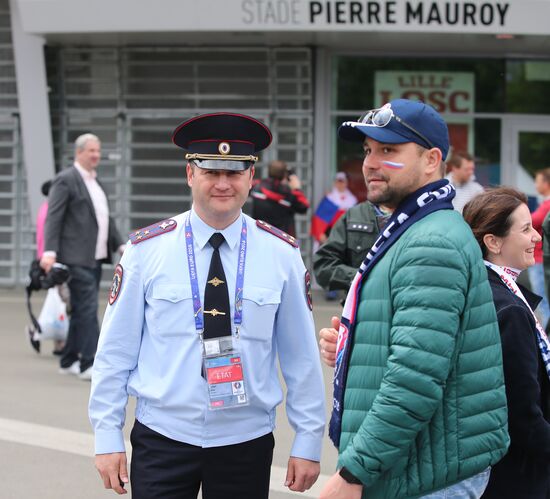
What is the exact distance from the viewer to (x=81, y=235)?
28.0 ft

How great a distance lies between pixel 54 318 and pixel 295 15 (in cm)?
533

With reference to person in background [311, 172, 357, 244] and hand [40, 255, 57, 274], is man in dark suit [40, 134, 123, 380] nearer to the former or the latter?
hand [40, 255, 57, 274]

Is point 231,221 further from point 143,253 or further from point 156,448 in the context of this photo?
point 156,448

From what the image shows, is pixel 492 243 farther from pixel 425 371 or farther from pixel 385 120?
pixel 425 371

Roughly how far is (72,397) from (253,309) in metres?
4.91

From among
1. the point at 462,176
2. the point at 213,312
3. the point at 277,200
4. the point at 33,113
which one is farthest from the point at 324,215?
the point at 213,312

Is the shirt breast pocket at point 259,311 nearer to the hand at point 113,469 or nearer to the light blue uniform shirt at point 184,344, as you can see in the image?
the light blue uniform shirt at point 184,344

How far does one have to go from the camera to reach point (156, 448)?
342 cm

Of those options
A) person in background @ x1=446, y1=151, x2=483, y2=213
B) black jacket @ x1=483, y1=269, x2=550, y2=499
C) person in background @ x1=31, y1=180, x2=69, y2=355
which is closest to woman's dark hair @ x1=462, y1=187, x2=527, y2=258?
black jacket @ x1=483, y1=269, x2=550, y2=499

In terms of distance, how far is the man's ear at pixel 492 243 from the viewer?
12.2 ft

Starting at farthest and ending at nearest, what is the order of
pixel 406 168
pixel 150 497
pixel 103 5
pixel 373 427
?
pixel 103 5, pixel 150 497, pixel 406 168, pixel 373 427

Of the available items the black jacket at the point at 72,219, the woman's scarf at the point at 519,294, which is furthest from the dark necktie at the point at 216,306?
the black jacket at the point at 72,219

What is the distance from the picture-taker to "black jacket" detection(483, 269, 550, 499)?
10.8 feet

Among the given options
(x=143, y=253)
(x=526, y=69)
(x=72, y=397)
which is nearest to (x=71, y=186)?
(x=72, y=397)
